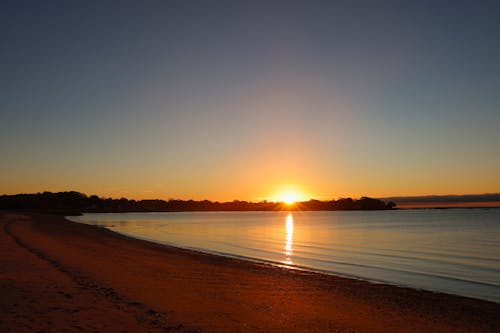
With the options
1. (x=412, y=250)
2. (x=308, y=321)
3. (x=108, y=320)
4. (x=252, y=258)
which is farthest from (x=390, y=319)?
(x=412, y=250)

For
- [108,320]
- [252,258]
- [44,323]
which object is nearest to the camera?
[44,323]

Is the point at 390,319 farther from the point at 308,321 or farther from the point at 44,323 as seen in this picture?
the point at 44,323

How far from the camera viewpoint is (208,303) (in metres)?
13.3

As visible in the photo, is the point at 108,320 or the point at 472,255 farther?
the point at 472,255

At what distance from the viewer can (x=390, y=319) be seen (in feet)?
41.7

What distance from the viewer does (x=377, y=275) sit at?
75.8 ft

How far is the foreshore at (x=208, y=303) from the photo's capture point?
10.5m

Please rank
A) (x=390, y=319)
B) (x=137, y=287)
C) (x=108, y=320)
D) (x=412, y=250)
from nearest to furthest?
1. (x=108, y=320)
2. (x=390, y=319)
3. (x=137, y=287)
4. (x=412, y=250)

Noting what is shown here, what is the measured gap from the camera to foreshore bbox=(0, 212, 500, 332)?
10516mm

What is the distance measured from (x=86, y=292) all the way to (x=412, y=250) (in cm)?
3119

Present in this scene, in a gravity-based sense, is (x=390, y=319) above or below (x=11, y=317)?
below

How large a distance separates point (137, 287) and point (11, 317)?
18.4 feet

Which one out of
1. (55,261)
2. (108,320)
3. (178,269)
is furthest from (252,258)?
(108,320)

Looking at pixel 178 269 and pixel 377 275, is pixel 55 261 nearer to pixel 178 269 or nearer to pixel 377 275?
pixel 178 269
